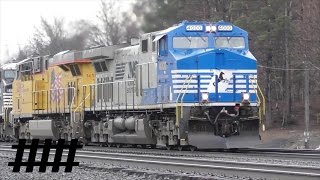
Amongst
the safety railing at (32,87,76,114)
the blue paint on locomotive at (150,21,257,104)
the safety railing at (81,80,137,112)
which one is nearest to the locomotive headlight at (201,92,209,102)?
the blue paint on locomotive at (150,21,257,104)

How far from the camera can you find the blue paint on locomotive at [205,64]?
765 inches

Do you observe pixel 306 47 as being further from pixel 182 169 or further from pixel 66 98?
pixel 182 169

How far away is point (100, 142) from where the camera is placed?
24.8 m

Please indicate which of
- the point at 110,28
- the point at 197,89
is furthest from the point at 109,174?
the point at 110,28

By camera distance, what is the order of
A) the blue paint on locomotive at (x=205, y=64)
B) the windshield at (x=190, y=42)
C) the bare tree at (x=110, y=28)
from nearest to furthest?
the blue paint on locomotive at (x=205, y=64), the windshield at (x=190, y=42), the bare tree at (x=110, y=28)

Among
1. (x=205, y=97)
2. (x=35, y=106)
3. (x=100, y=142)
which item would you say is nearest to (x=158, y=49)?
(x=205, y=97)

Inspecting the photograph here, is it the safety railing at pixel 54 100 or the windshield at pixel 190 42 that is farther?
the safety railing at pixel 54 100

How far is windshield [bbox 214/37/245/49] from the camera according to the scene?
793 inches

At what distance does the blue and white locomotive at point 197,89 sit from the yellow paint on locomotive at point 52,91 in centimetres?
479

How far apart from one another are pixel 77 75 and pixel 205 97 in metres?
8.76

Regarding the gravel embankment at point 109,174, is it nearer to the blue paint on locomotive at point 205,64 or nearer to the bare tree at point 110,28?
the blue paint on locomotive at point 205,64

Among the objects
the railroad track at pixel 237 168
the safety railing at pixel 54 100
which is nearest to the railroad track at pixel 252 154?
the railroad track at pixel 237 168

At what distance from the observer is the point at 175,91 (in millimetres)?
19422

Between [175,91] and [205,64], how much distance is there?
121cm
